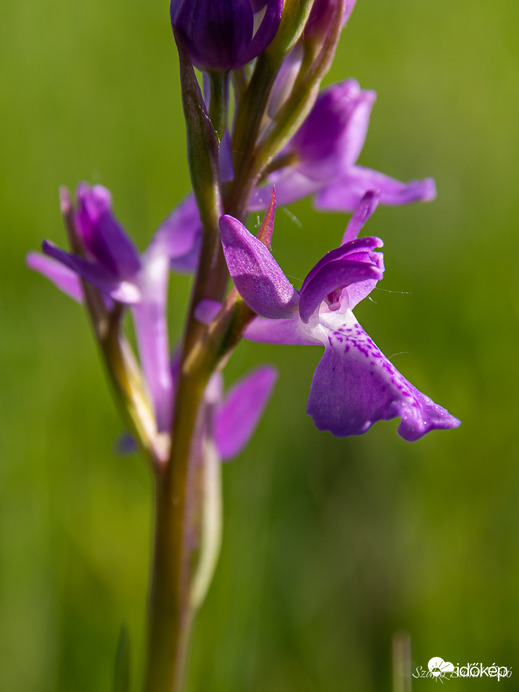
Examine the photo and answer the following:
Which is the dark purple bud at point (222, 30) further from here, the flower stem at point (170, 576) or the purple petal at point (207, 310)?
the flower stem at point (170, 576)

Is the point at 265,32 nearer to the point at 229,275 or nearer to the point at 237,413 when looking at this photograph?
the point at 229,275

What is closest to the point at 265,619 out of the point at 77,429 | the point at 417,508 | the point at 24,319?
the point at 417,508

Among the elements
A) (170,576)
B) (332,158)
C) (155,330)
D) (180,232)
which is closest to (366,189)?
(332,158)

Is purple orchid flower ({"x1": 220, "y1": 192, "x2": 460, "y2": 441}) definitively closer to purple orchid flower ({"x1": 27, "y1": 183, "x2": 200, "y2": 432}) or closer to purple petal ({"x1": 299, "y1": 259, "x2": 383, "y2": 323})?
purple petal ({"x1": 299, "y1": 259, "x2": 383, "y2": 323})

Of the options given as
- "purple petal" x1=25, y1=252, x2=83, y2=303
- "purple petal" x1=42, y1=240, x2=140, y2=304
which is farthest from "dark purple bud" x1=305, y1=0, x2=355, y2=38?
"purple petal" x1=25, y1=252, x2=83, y2=303

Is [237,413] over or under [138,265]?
under

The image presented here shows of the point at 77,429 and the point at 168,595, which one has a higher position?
the point at 77,429

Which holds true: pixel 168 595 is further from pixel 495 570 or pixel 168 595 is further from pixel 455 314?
pixel 455 314
